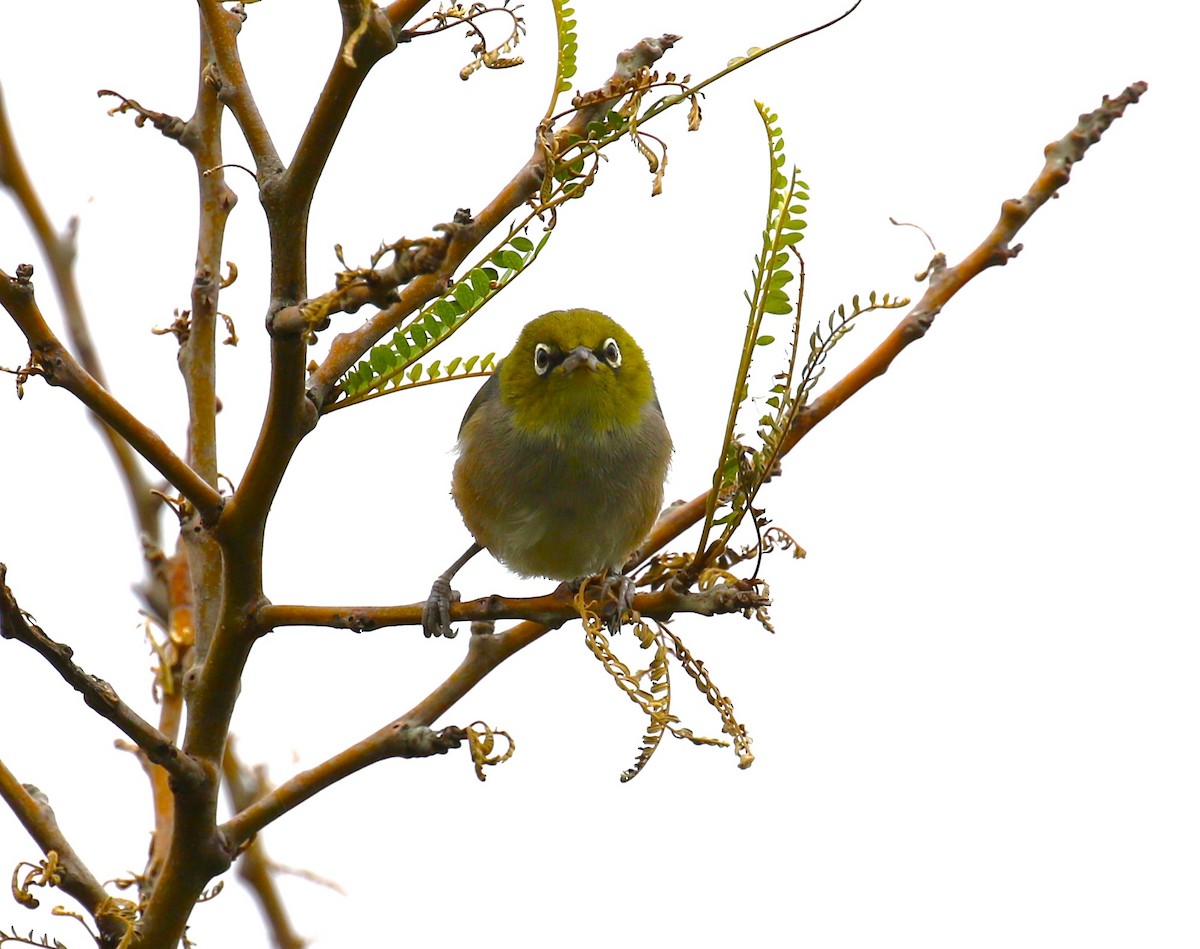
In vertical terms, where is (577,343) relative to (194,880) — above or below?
above

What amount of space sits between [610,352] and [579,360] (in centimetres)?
21

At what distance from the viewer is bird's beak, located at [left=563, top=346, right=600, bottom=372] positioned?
5.43 metres

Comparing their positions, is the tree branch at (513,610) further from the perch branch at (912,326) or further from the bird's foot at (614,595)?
the perch branch at (912,326)

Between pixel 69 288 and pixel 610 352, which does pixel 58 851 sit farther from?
pixel 610 352

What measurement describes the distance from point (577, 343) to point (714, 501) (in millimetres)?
2730

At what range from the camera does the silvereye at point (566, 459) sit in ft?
17.9

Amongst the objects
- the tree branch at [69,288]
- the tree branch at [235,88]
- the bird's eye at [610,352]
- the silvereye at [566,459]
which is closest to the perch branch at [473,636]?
the tree branch at [235,88]

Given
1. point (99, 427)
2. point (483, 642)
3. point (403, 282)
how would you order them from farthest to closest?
point (99, 427), point (483, 642), point (403, 282)

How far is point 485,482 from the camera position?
5586 millimetres

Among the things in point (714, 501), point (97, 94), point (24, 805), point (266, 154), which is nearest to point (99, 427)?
point (97, 94)

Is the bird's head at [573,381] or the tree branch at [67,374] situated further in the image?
the bird's head at [573,381]

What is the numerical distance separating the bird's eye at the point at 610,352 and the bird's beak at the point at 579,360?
0.10 meters

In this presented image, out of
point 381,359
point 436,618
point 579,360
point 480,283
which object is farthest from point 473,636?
point 579,360

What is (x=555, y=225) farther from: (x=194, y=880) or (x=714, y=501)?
(x=194, y=880)
